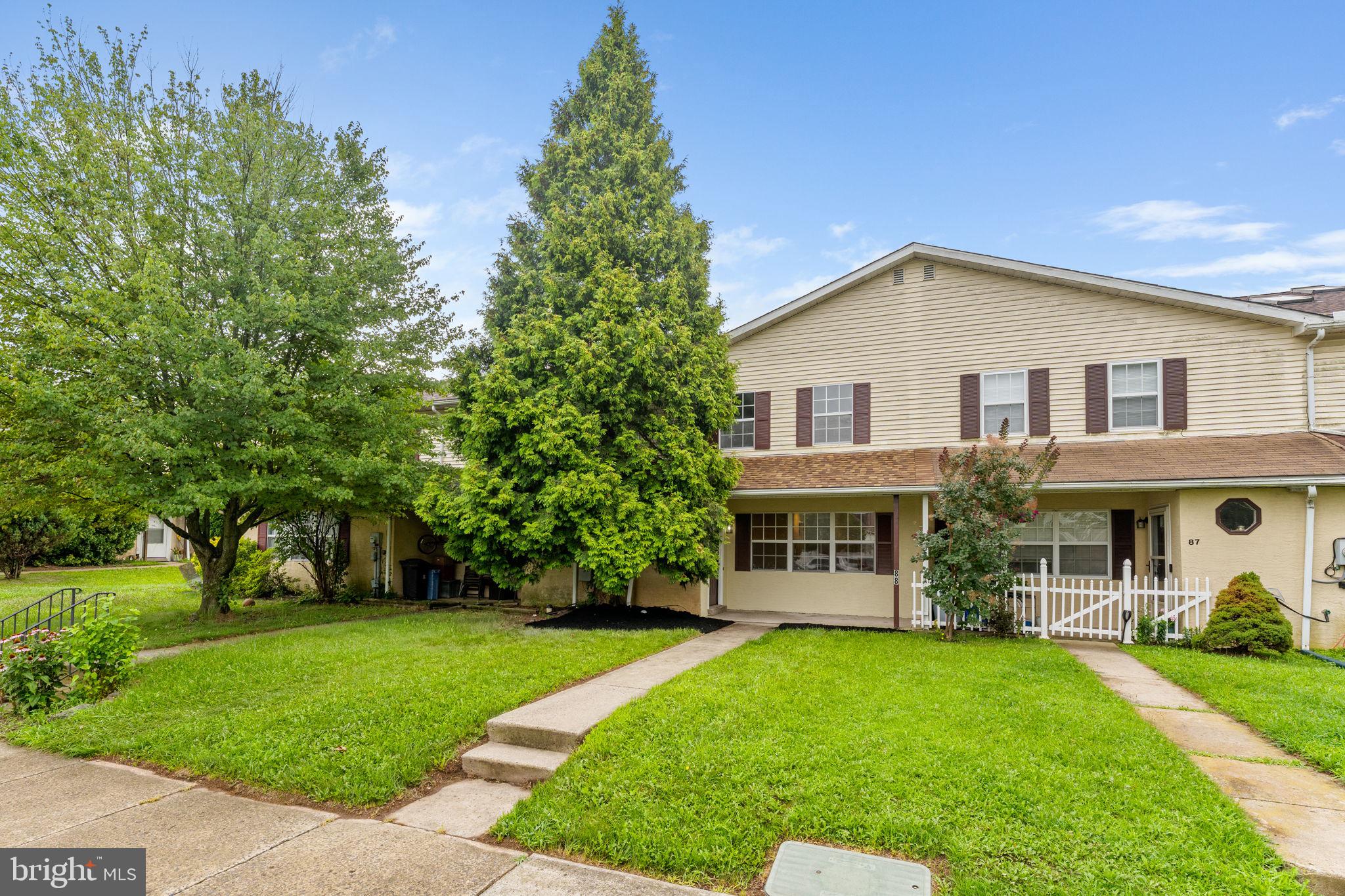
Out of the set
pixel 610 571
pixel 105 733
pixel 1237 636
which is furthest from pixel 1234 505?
pixel 105 733

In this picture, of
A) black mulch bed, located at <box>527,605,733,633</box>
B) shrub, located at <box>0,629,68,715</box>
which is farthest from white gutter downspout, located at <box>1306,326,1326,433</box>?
shrub, located at <box>0,629,68,715</box>

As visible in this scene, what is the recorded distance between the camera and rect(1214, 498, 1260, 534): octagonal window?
970 centimetres

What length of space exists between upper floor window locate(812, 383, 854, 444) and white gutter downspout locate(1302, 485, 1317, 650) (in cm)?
687

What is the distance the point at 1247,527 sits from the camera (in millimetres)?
9727

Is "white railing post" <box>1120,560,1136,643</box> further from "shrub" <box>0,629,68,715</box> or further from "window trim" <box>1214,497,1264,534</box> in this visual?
"shrub" <box>0,629,68,715</box>

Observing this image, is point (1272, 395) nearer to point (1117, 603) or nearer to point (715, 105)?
point (1117, 603)

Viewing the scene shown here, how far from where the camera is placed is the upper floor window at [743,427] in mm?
14195

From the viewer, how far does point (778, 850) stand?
11.4ft

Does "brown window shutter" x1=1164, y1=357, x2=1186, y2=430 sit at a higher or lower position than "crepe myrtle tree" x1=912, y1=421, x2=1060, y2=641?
higher

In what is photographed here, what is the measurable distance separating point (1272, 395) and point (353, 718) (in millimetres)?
13998

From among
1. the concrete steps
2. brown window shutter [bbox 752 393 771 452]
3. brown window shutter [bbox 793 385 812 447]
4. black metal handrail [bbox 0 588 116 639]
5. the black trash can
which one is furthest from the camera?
the black trash can

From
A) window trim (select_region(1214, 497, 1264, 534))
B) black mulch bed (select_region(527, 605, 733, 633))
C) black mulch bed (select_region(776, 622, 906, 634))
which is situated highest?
window trim (select_region(1214, 497, 1264, 534))

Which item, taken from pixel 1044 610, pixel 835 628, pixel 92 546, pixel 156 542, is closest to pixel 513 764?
pixel 835 628

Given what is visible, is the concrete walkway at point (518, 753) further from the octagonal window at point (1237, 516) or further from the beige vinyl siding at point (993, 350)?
the octagonal window at point (1237, 516)
